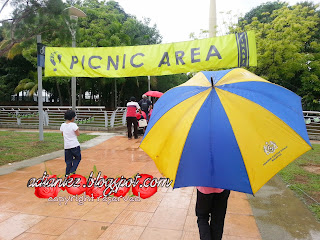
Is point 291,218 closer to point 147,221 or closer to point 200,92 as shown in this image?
point 147,221

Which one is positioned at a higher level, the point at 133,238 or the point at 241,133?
the point at 241,133

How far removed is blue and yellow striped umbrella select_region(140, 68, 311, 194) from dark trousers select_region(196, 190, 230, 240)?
62cm

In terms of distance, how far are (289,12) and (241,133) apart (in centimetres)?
1642

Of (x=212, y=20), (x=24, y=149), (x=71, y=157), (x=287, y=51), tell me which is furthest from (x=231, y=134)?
(x=212, y=20)

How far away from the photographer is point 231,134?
1.91 metres

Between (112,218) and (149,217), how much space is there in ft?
1.67

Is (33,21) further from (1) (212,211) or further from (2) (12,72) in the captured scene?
(2) (12,72)

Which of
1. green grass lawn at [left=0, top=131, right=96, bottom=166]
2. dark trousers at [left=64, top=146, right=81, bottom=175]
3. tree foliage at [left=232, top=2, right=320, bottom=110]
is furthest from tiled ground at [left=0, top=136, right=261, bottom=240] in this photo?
tree foliage at [left=232, top=2, right=320, bottom=110]

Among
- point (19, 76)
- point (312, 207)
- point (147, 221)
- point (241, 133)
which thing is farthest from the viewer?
point (19, 76)

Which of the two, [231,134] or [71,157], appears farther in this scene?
[71,157]

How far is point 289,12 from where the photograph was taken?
15.5 metres

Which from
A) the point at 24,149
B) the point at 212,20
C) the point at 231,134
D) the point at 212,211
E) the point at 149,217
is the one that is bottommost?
Result: the point at 149,217

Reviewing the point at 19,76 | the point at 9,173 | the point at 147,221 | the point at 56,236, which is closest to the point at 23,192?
the point at 9,173

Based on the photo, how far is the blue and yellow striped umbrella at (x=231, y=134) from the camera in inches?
75.0
